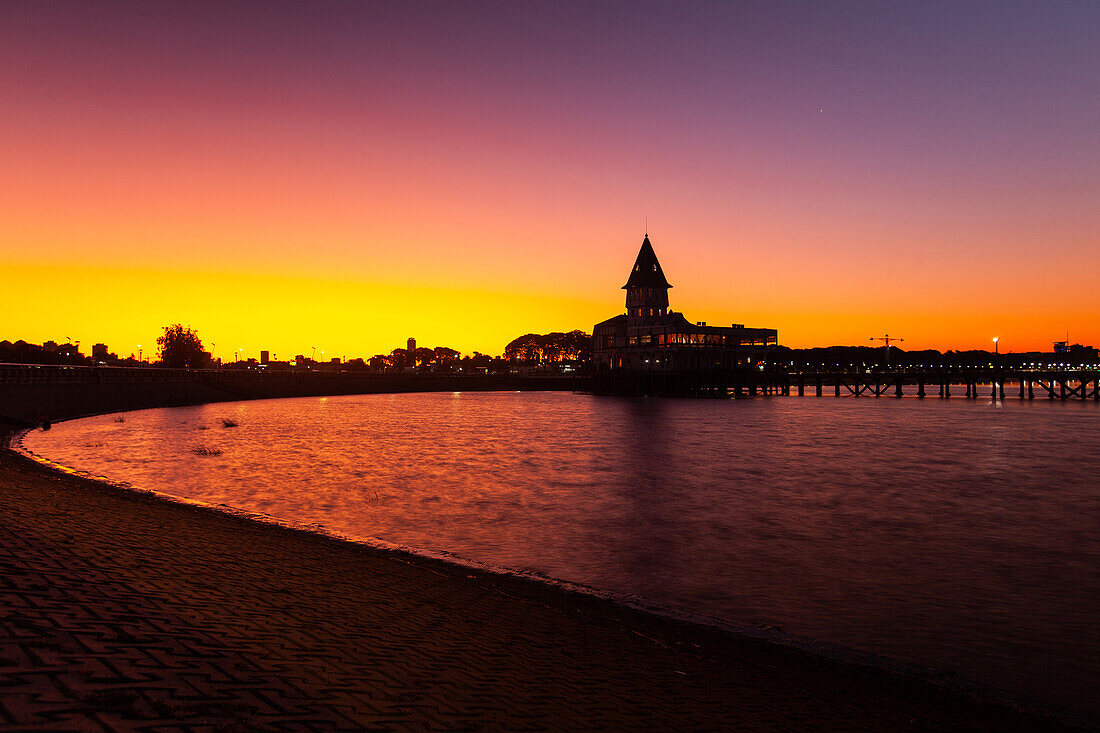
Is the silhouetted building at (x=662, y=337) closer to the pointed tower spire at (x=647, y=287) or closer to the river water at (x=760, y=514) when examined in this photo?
the pointed tower spire at (x=647, y=287)

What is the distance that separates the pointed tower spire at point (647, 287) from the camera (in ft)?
503

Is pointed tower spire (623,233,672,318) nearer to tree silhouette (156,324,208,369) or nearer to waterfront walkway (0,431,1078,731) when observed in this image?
tree silhouette (156,324,208,369)

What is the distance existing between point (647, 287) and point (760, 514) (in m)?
134

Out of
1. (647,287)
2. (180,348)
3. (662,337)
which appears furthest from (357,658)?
(180,348)

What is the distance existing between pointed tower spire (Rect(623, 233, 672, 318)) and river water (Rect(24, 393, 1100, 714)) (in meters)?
103

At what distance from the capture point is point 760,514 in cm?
2238

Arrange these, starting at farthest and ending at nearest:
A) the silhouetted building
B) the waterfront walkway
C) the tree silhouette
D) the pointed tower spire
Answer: the tree silhouette → the pointed tower spire → the silhouetted building → the waterfront walkway

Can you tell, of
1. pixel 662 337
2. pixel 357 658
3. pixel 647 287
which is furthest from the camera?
pixel 647 287

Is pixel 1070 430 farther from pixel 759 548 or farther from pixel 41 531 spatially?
pixel 41 531

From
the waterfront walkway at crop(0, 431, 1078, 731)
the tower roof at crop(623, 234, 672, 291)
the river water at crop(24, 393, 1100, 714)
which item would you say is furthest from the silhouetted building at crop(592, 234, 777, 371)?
the waterfront walkway at crop(0, 431, 1078, 731)

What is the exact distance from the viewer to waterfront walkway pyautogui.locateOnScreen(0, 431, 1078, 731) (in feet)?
18.2

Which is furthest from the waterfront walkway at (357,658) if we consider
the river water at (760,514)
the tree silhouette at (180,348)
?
the tree silhouette at (180,348)

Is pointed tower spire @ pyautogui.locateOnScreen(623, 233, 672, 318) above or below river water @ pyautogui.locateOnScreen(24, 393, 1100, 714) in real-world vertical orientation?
above

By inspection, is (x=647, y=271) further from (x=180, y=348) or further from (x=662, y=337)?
(x=180, y=348)
